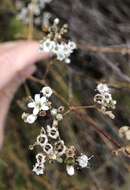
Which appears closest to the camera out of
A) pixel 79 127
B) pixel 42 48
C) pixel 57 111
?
pixel 57 111

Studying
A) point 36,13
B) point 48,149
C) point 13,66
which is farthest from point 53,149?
point 36,13

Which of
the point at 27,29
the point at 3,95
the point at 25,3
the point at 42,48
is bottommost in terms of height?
the point at 42,48

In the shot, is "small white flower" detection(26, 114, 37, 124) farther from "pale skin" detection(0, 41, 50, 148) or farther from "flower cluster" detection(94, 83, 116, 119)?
"pale skin" detection(0, 41, 50, 148)

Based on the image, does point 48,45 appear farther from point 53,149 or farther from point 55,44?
point 53,149

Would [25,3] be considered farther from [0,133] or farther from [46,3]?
[0,133]

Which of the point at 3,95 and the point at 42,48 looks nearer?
the point at 42,48

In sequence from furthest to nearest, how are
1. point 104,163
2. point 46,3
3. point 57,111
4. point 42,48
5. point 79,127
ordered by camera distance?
1. point 46,3
2. point 79,127
3. point 104,163
4. point 42,48
5. point 57,111

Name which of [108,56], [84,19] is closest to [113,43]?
[108,56]
